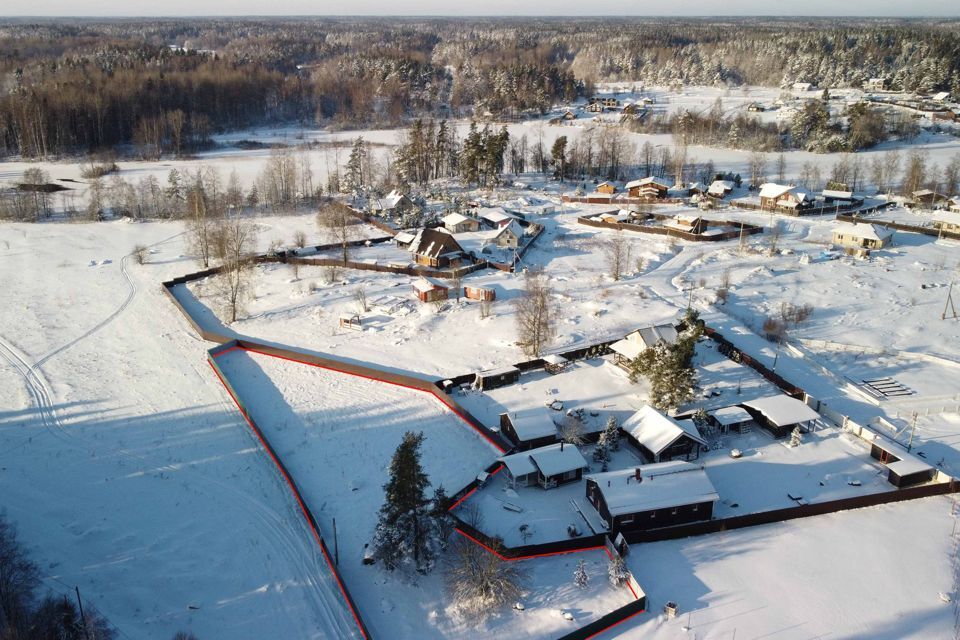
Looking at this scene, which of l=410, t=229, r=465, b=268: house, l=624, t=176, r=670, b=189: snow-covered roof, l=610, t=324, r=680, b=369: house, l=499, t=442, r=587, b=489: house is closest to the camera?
l=499, t=442, r=587, b=489: house

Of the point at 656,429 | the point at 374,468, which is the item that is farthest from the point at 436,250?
the point at 656,429

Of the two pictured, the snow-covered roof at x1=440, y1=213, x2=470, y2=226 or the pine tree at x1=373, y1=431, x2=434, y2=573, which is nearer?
the pine tree at x1=373, y1=431, x2=434, y2=573

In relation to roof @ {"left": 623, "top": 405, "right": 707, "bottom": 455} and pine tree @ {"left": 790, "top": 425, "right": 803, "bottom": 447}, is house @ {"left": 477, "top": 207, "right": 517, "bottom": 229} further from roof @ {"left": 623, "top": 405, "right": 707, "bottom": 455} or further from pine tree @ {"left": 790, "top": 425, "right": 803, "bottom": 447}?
pine tree @ {"left": 790, "top": 425, "right": 803, "bottom": 447}

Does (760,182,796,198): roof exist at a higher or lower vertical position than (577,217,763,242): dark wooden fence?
higher

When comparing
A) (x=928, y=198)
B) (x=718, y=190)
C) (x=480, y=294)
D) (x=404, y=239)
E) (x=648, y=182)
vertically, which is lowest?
(x=480, y=294)

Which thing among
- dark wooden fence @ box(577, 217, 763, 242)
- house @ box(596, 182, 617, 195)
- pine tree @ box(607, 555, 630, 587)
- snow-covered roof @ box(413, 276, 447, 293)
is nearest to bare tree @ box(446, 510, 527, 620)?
pine tree @ box(607, 555, 630, 587)

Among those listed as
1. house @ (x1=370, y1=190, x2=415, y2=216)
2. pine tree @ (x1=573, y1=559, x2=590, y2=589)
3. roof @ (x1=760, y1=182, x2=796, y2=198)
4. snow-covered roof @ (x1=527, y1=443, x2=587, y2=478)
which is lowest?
pine tree @ (x1=573, y1=559, x2=590, y2=589)

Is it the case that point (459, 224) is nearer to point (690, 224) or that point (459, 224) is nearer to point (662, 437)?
point (690, 224)

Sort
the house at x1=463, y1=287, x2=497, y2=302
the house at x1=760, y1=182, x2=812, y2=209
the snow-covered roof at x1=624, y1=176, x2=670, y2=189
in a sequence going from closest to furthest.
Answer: the house at x1=463, y1=287, x2=497, y2=302 < the house at x1=760, y1=182, x2=812, y2=209 < the snow-covered roof at x1=624, y1=176, x2=670, y2=189
